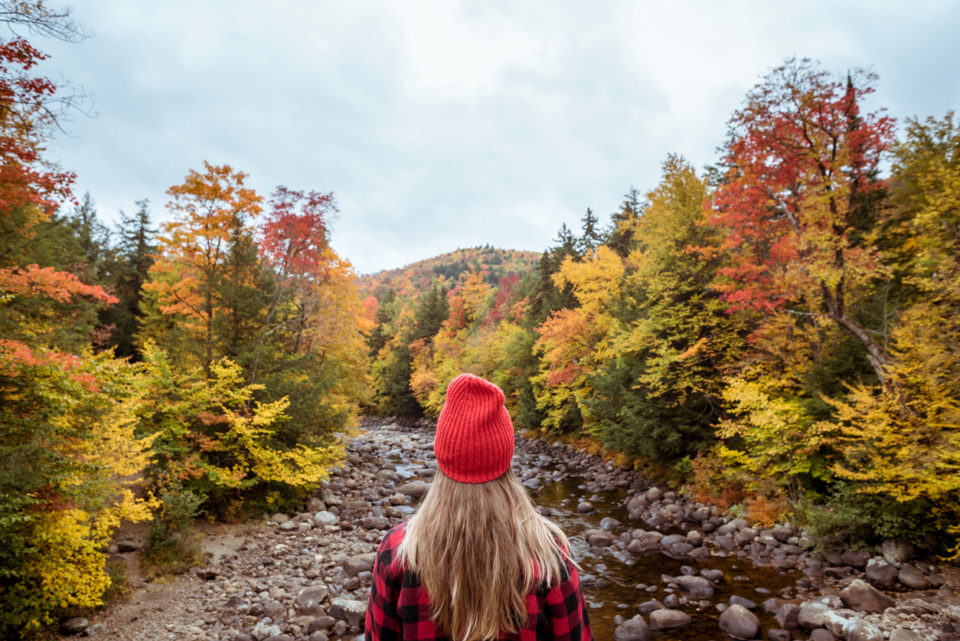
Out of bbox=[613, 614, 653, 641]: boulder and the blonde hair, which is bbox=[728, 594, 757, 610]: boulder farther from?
the blonde hair

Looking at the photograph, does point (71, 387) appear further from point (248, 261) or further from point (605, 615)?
point (605, 615)

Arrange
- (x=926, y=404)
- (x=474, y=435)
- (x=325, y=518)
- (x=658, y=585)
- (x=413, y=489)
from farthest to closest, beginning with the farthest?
(x=413, y=489)
(x=325, y=518)
(x=658, y=585)
(x=926, y=404)
(x=474, y=435)

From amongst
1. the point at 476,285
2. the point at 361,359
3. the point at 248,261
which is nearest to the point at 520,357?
the point at 361,359

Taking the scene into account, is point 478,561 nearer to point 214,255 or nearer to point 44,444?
point 44,444

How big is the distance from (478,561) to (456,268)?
13241 cm

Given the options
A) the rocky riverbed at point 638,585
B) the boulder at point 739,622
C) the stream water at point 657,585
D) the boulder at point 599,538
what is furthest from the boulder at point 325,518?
the boulder at point 739,622

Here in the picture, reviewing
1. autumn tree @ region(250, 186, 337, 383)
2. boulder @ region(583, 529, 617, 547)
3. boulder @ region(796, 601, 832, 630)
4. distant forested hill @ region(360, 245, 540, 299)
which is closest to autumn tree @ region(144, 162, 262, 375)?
autumn tree @ region(250, 186, 337, 383)

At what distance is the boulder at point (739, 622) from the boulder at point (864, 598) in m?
1.54

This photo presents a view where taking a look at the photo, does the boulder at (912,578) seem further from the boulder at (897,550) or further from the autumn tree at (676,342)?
the autumn tree at (676,342)

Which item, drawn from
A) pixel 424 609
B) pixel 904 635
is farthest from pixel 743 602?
pixel 424 609

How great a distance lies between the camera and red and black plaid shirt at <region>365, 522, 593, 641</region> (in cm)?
171

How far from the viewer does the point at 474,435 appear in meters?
1.80

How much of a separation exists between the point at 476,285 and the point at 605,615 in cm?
3997

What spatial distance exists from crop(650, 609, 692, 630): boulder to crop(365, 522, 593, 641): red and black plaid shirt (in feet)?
24.2
